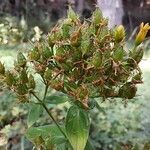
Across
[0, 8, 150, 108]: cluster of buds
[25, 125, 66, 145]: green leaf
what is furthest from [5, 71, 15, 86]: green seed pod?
[25, 125, 66, 145]: green leaf

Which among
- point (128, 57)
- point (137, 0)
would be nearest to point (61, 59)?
point (128, 57)

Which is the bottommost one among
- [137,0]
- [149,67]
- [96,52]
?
[137,0]

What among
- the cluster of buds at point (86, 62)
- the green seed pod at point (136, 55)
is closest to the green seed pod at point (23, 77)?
the cluster of buds at point (86, 62)

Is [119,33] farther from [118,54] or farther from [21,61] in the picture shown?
[21,61]

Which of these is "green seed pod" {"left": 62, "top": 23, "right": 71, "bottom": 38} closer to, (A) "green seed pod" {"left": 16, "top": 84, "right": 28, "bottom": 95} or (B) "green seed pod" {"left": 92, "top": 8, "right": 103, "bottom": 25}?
(B) "green seed pod" {"left": 92, "top": 8, "right": 103, "bottom": 25}

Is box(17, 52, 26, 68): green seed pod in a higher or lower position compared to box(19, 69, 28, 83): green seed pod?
higher

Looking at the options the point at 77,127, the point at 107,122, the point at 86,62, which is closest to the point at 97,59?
the point at 86,62

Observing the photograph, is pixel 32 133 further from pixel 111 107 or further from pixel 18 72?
pixel 111 107

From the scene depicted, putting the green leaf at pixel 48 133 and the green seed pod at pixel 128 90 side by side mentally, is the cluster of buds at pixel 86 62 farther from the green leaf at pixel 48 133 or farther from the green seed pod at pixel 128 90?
the green leaf at pixel 48 133
